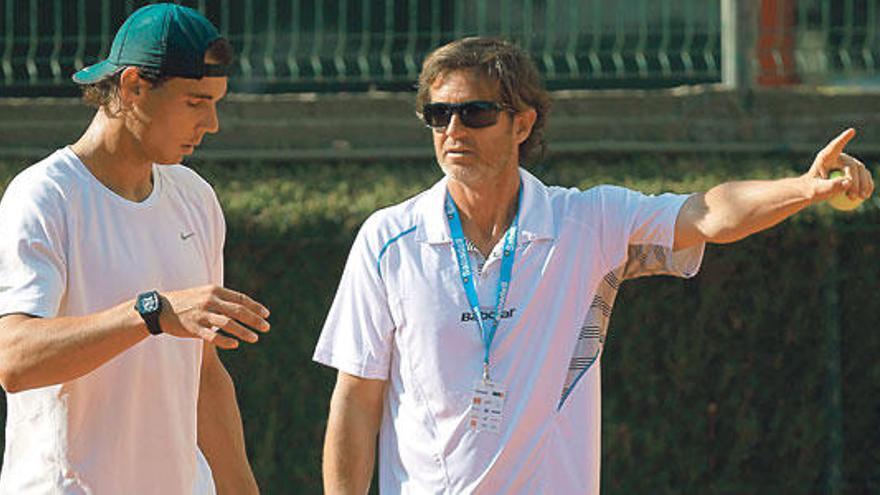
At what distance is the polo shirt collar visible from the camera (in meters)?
4.16

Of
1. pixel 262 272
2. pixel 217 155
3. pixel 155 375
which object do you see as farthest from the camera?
pixel 217 155

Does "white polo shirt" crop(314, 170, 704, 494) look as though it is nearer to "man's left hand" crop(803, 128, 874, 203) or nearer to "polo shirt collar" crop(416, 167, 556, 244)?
"polo shirt collar" crop(416, 167, 556, 244)

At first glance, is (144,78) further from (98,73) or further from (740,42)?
(740,42)

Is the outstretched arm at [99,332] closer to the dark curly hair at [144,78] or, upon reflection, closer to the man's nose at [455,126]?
the dark curly hair at [144,78]

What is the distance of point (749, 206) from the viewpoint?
401 centimetres

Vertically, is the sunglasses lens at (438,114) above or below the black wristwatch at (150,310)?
above

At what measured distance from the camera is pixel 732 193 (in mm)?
4078

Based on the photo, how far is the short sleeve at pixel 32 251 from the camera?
11.9 ft

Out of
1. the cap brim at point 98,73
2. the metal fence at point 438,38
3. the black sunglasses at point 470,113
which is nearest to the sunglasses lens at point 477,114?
the black sunglasses at point 470,113

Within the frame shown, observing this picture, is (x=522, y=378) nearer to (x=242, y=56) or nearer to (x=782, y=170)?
(x=782, y=170)

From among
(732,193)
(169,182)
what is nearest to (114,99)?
(169,182)

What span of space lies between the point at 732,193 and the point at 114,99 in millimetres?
1461

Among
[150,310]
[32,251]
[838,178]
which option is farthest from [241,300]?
[838,178]

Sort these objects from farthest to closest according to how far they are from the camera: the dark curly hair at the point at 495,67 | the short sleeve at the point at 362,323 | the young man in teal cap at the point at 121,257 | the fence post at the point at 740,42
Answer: the fence post at the point at 740,42, the dark curly hair at the point at 495,67, the short sleeve at the point at 362,323, the young man in teal cap at the point at 121,257
